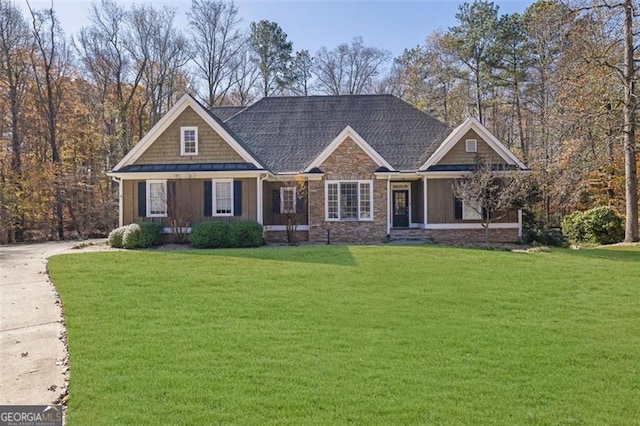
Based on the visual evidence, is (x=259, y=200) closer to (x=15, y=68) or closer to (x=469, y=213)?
(x=469, y=213)

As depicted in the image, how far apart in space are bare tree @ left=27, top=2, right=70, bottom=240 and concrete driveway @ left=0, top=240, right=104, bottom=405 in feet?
61.4

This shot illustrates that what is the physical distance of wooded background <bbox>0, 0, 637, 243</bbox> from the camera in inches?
768

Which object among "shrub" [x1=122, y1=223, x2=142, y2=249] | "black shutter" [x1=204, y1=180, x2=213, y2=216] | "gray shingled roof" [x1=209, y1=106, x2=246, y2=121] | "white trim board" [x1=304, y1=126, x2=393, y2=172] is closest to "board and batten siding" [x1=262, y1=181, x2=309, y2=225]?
"white trim board" [x1=304, y1=126, x2=393, y2=172]

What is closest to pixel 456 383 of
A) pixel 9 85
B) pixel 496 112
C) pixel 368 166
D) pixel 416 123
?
pixel 368 166


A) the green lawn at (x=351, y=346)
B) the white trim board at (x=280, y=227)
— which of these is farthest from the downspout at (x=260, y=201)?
the green lawn at (x=351, y=346)

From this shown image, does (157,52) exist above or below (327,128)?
above

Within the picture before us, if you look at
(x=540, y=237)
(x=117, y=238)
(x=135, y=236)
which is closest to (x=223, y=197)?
(x=135, y=236)

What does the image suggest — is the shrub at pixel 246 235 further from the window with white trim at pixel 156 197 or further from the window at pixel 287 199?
the window with white trim at pixel 156 197

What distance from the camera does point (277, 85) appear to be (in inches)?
1453

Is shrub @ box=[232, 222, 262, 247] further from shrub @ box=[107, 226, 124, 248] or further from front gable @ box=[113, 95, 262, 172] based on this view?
shrub @ box=[107, 226, 124, 248]

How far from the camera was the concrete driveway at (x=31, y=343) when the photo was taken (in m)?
4.64

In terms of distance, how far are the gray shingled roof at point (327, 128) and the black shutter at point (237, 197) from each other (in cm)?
232

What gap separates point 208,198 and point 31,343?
1305 cm
